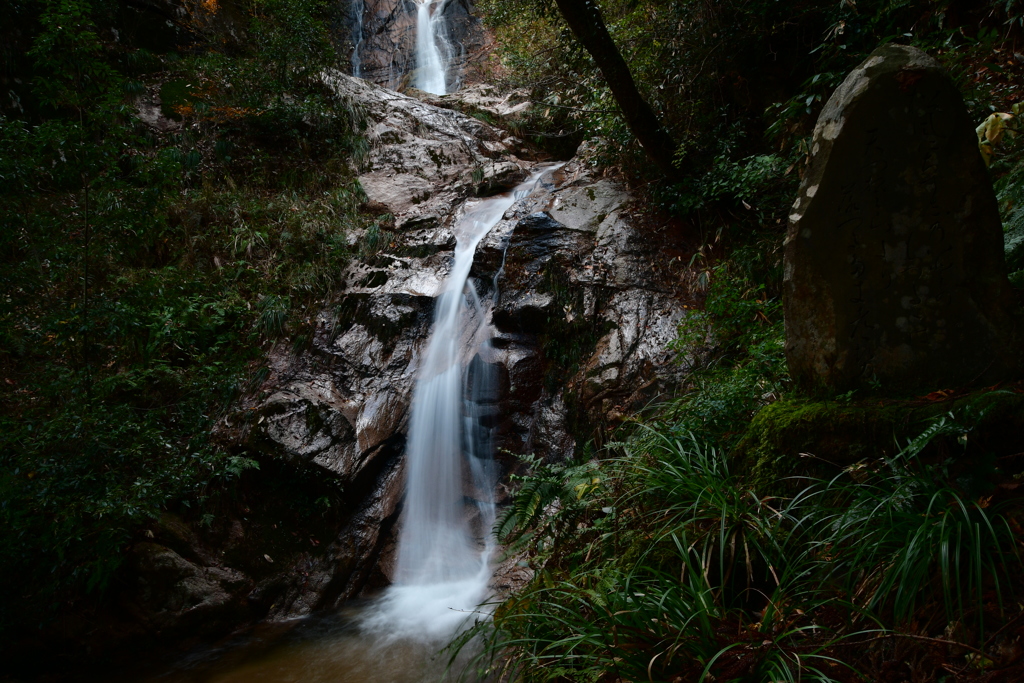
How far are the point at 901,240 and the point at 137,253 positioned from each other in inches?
325

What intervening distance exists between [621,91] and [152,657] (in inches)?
259

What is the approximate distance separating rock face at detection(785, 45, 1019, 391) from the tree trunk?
295cm

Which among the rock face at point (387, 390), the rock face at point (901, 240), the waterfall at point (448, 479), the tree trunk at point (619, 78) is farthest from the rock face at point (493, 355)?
the rock face at point (901, 240)

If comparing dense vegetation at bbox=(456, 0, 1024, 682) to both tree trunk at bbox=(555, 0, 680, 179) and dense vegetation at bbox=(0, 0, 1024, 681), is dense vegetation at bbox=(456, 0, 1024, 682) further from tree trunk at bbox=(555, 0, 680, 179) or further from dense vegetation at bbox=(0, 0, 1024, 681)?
tree trunk at bbox=(555, 0, 680, 179)

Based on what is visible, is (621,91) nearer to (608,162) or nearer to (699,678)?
(608,162)

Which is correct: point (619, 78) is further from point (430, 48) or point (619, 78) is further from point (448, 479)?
point (430, 48)

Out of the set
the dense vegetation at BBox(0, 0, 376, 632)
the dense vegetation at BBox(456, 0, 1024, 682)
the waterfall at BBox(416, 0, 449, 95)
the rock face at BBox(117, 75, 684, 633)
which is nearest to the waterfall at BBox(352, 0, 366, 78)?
the waterfall at BBox(416, 0, 449, 95)

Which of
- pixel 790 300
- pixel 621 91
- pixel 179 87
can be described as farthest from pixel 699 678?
pixel 179 87

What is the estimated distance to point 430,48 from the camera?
16828 millimetres

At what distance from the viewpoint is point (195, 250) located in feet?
25.0

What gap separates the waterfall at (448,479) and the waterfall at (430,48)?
1158 cm

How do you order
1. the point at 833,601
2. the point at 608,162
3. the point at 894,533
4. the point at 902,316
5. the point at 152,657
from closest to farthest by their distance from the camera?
the point at 833,601
the point at 894,533
the point at 902,316
the point at 152,657
the point at 608,162

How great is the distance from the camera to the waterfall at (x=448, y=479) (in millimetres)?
4988

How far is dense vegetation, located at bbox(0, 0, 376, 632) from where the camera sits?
422cm
